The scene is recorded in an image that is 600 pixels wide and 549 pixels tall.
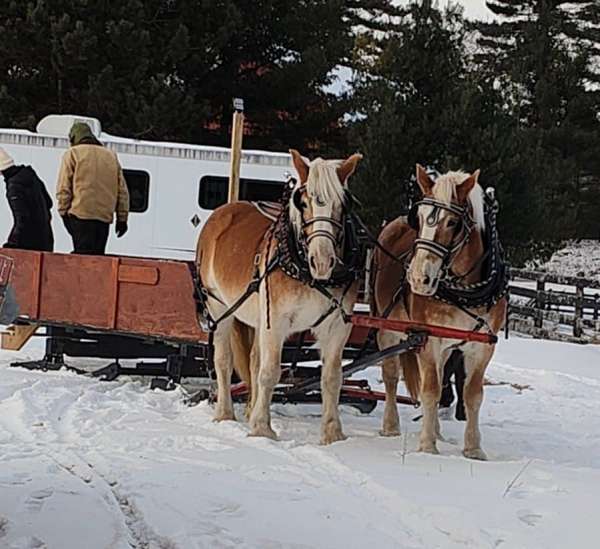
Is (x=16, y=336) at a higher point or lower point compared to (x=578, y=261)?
lower

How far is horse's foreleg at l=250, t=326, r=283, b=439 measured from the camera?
569 centimetres

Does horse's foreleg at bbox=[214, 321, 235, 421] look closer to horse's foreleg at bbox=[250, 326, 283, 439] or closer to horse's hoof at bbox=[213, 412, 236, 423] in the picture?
horse's hoof at bbox=[213, 412, 236, 423]

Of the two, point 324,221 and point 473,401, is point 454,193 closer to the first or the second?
point 324,221

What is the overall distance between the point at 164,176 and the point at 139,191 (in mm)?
448

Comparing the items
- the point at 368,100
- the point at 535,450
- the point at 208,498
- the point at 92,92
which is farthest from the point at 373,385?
the point at 92,92

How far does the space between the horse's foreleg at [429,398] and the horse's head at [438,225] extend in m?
0.60

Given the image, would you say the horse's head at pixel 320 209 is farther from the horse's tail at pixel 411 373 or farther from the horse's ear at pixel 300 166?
the horse's tail at pixel 411 373

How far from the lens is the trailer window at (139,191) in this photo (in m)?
13.0

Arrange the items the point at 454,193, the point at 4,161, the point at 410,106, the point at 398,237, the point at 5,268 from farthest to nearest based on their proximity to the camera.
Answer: the point at 410,106 < the point at 4,161 < the point at 398,237 < the point at 454,193 < the point at 5,268

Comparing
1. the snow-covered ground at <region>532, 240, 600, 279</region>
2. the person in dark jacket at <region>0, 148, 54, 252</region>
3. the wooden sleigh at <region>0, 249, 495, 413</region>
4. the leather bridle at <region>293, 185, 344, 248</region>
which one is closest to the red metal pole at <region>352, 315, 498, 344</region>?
the leather bridle at <region>293, 185, 344, 248</region>

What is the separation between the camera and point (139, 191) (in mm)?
13078

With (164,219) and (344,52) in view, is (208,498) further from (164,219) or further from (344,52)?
(344,52)

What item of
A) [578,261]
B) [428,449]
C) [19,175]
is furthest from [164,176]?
[578,261]

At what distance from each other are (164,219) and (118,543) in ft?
32.1
